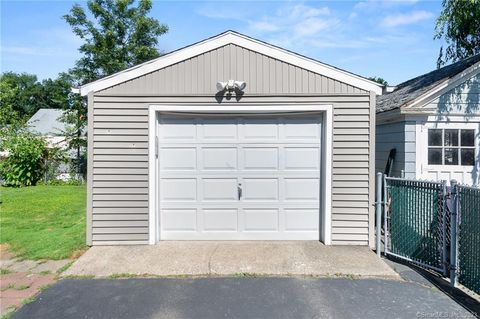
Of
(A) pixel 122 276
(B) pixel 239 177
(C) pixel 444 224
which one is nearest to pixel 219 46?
(B) pixel 239 177

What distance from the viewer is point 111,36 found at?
17.0 m

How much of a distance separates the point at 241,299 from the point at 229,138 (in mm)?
3018

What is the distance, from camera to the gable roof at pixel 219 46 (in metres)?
6.00

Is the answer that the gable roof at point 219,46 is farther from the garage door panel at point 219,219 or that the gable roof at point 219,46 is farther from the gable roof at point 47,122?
the gable roof at point 47,122

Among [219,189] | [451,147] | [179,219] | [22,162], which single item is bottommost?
[179,219]

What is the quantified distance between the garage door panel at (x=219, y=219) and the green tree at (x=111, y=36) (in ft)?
42.2

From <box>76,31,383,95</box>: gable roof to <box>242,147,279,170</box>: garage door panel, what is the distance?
62.7 inches

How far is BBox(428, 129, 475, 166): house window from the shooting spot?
22.9 feet

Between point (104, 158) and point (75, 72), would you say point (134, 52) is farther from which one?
point (104, 158)

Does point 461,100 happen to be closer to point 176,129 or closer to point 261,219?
point 261,219

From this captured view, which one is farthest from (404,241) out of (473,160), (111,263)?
(111,263)

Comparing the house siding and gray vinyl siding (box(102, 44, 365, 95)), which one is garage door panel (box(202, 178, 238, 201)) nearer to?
gray vinyl siding (box(102, 44, 365, 95))

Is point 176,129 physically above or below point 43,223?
above

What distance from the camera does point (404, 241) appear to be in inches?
214
